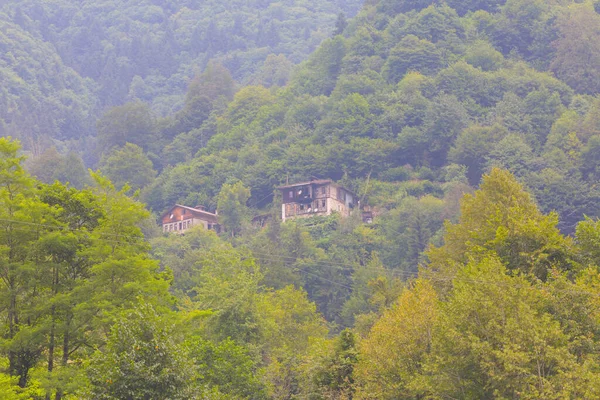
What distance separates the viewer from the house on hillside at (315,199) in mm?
87312

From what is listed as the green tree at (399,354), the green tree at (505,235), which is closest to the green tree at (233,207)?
the green tree at (505,235)

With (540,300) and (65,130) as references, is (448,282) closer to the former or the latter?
(540,300)

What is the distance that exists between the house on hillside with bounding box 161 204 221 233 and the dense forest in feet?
9.74

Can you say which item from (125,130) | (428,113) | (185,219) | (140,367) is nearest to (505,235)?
(140,367)

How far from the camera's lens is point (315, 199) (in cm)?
8806

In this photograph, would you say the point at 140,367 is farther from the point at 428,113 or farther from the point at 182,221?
the point at 428,113

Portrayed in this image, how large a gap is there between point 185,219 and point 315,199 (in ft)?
43.6

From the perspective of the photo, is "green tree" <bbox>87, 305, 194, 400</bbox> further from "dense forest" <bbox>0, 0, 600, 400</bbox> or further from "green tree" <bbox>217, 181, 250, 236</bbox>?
"green tree" <bbox>217, 181, 250, 236</bbox>

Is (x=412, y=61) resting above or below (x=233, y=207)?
above

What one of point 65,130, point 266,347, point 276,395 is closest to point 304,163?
point 266,347

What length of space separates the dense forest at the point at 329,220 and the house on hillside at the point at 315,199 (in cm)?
181

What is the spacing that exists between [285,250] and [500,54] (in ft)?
168

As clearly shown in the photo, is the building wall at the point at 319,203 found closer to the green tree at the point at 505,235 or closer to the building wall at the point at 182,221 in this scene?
the building wall at the point at 182,221

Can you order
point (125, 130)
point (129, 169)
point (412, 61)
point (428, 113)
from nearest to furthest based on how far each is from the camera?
point (428, 113)
point (129, 169)
point (412, 61)
point (125, 130)
